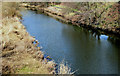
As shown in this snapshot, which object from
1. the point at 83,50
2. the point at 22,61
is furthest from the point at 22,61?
the point at 83,50

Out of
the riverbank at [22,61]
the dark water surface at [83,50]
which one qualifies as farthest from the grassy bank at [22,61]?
the dark water surface at [83,50]

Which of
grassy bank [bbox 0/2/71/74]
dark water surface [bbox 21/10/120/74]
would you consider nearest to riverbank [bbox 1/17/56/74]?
grassy bank [bbox 0/2/71/74]

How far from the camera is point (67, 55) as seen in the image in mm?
13750

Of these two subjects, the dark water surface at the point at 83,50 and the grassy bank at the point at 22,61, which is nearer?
the grassy bank at the point at 22,61

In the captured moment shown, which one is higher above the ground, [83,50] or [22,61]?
[22,61]

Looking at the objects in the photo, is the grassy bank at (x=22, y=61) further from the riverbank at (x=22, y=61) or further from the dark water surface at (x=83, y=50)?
the dark water surface at (x=83, y=50)

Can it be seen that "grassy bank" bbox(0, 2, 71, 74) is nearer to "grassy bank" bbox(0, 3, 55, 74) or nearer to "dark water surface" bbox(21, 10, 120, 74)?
"grassy bank" bbox(0, 3, 55, 74)

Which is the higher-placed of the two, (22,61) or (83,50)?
(22,61)

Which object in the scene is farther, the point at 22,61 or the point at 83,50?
the point at 83,50

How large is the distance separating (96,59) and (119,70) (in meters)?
2.34

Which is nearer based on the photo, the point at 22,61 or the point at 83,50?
the point at 22,61

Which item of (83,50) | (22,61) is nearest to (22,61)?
(22,61)

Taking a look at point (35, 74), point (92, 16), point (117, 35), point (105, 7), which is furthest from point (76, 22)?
point (35, 74)

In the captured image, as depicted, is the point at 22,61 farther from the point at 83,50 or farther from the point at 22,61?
the point at 83,50
